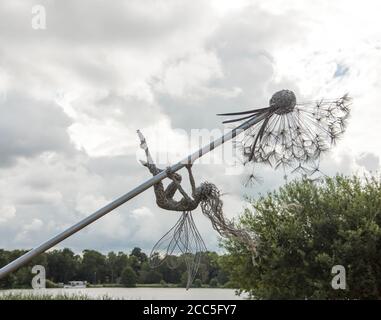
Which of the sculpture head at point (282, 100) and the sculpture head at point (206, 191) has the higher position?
the sculpture head at point (282, 100)

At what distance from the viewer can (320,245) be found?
25.6 metres

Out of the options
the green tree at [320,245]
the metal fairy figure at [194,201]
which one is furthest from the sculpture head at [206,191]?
the green tree at [320,245]

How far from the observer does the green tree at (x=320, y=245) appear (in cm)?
2456

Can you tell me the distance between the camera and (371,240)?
24516mm

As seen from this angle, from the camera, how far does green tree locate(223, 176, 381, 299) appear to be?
2456cm

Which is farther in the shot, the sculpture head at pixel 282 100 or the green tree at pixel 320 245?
the green tree at pixel 320 245

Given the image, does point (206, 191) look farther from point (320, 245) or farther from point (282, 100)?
point (320, 245)

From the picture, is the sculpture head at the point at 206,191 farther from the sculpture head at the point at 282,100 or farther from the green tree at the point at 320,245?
the green tree at the point at 320,245

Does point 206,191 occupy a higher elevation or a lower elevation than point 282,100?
lower

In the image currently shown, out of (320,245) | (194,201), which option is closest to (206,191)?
(194,201)

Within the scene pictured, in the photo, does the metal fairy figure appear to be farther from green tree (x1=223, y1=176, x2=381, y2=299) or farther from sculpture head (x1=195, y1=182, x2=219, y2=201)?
green tree (x1=223, y1=176, x2=381, y2=299)

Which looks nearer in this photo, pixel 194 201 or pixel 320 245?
pixel 194 201
